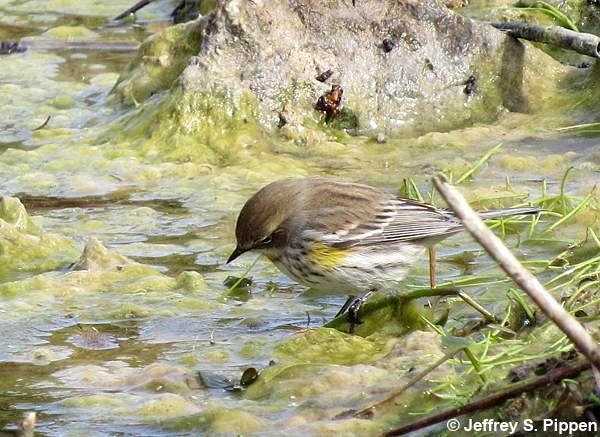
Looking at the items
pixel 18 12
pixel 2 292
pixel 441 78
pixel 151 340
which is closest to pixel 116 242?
pixel 2 292

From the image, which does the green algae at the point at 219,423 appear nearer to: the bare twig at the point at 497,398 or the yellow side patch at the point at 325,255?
the bare twig at the point at 497,398

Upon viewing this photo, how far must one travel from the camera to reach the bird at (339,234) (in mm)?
6285

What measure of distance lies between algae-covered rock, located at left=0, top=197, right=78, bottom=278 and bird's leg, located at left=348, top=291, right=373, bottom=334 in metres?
2.01

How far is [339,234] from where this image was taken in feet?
21.0

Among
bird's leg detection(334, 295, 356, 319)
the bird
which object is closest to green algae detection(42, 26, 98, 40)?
the bird

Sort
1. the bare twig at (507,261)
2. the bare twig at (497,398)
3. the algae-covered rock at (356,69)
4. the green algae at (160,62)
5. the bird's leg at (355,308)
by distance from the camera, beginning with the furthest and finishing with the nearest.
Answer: the green algae at (160,62), the algae-covered rock at (356,69), the bird's leg at (355,308), the bare twig at (497,398), the bare twig at (507,261)

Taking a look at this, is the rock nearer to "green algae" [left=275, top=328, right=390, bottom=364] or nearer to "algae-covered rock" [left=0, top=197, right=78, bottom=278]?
"algae-covered rock" [left=0, top=197, right=78, bottom=278]

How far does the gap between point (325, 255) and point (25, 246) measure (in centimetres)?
216

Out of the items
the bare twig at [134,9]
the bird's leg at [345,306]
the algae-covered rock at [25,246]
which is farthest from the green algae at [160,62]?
the bird's leg at [345,306]

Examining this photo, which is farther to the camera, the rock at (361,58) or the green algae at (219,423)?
the rock at (361,58)

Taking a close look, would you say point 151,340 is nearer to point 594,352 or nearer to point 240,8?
point 594,352

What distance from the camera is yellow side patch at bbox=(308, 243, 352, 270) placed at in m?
6.27

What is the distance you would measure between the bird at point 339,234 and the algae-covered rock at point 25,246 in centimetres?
150

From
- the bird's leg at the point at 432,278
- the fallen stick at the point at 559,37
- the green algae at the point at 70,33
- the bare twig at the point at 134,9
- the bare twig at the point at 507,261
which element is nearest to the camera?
the bare twig at the point at 507,261
